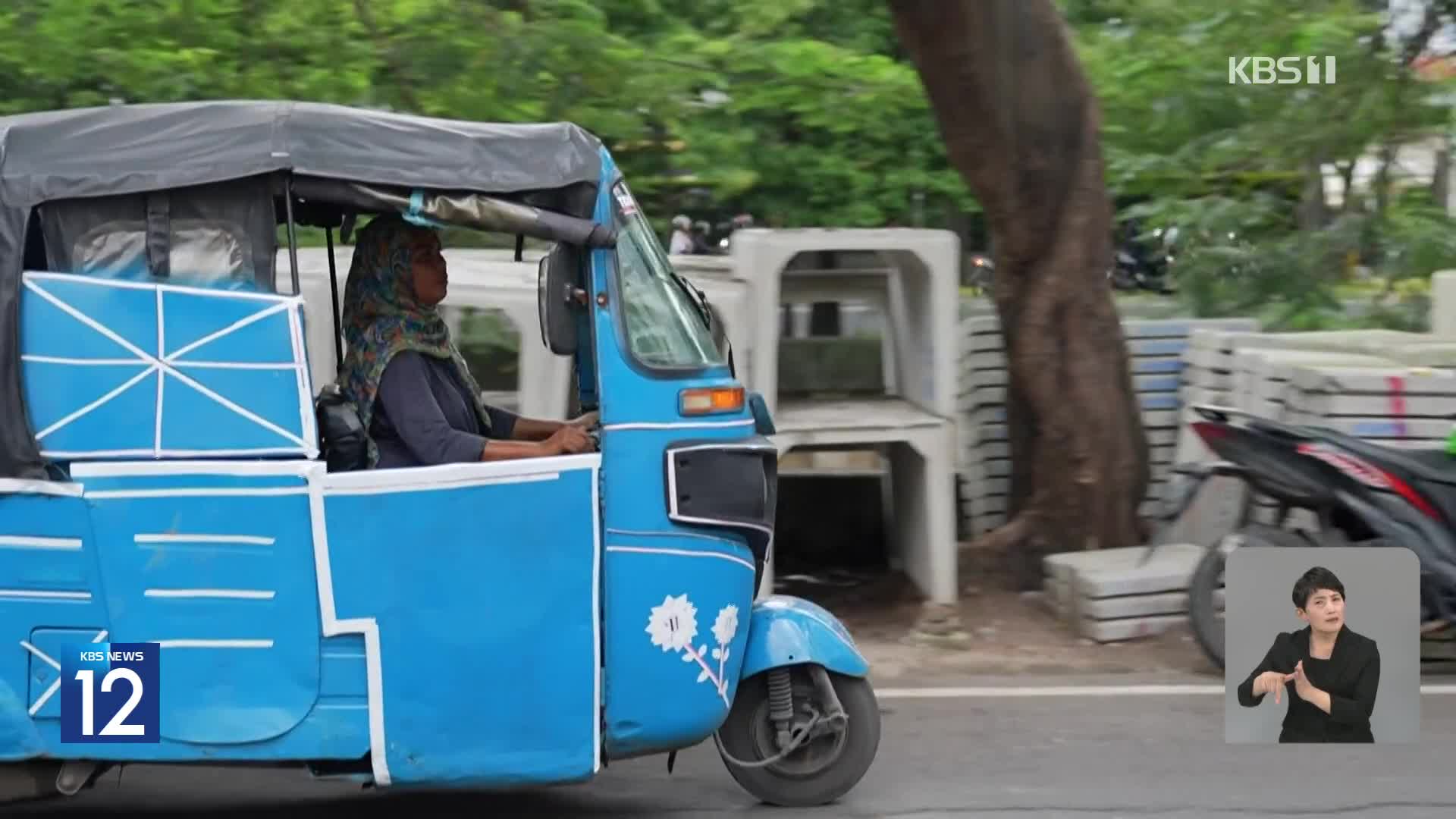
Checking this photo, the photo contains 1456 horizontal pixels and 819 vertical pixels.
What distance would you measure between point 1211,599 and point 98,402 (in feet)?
14.4

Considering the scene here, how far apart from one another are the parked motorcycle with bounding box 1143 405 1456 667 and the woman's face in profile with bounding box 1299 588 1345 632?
0.56 metres

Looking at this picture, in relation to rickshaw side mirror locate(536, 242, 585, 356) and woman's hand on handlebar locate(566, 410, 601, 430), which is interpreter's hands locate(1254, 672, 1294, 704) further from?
rickshaw side mirror locate(536, 242, 585, 356)

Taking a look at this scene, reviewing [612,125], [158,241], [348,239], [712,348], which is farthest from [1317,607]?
[612,125]

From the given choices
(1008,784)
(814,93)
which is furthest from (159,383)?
(814,93)

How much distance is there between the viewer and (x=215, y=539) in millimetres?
4430

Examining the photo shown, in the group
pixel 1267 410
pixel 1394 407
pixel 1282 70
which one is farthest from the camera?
pixel 1282 70

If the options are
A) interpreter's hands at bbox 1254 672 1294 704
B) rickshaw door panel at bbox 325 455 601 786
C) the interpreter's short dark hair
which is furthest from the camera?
the interpreter's short dark hair

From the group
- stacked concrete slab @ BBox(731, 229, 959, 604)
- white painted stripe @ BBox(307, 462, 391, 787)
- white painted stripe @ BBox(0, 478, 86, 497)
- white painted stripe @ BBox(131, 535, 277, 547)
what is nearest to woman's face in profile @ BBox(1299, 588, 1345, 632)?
stacked concrete slab @ BBox(731, 229, 959, 604)

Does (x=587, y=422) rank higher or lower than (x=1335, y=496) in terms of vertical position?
higher

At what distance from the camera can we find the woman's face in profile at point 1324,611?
581 cm

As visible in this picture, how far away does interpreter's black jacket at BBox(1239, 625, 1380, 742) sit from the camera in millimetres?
5777

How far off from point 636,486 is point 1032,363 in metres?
3.98

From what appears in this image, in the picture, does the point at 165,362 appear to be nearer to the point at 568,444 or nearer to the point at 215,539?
the point at 215,539

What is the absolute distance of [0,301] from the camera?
4.38 meters
